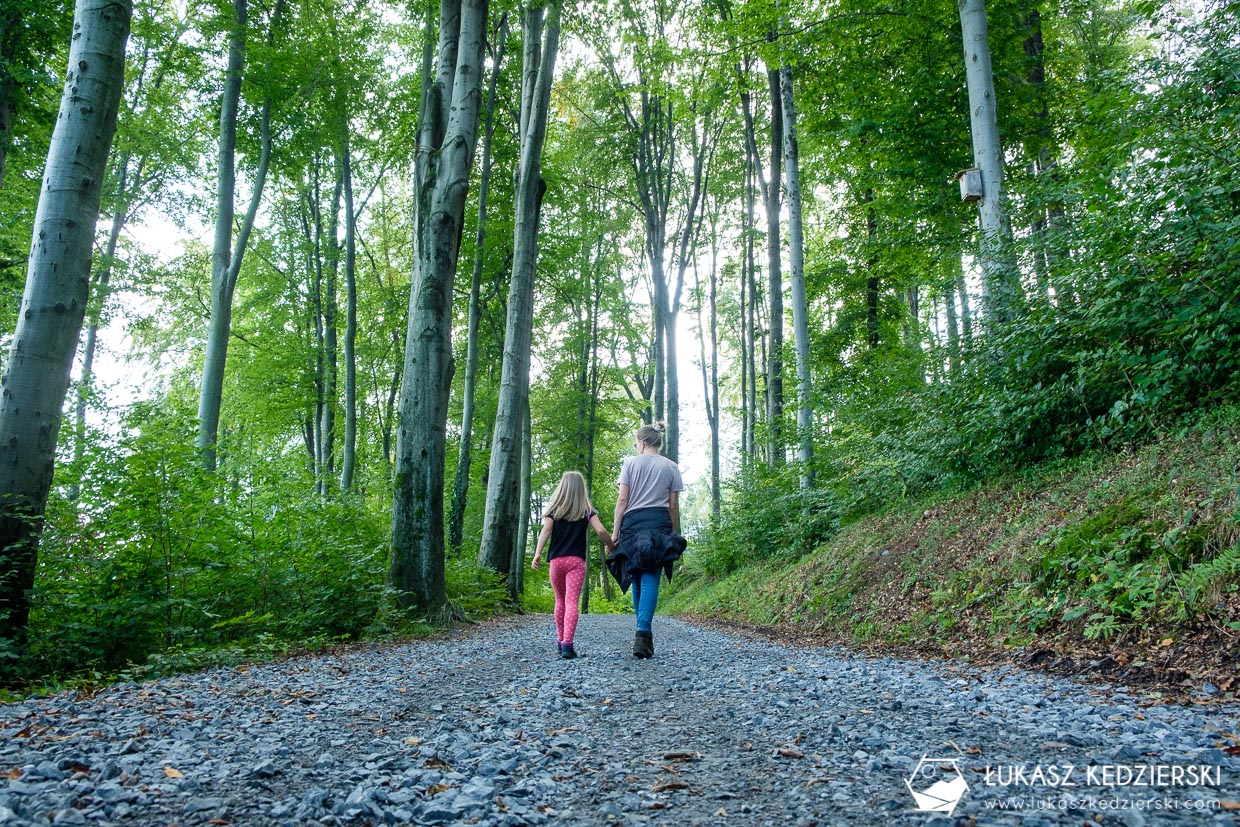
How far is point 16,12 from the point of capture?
9.02m

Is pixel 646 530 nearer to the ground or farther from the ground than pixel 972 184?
nearer to the ground

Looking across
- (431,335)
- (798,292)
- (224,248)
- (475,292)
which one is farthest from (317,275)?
(798,292)

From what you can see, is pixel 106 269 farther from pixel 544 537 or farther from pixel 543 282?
pixel 544 537

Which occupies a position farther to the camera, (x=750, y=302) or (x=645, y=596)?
(x=750, y=302)

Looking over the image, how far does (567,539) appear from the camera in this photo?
22.1 ft

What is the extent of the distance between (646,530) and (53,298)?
5095mm

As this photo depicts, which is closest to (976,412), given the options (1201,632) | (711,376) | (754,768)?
(1201,632)

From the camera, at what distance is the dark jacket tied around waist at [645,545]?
20.7 feet

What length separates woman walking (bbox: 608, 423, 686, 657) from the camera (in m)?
6.33

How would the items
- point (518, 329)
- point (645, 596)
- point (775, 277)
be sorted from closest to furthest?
point (645, 596) → point (518, 329) → point (775, 277)

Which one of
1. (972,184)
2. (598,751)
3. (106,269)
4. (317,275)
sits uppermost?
(317,275)

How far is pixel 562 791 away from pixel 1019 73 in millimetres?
15268

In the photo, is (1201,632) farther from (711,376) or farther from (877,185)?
(711,376)

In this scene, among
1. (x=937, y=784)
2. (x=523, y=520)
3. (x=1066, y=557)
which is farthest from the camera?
(x=523, y=520)
